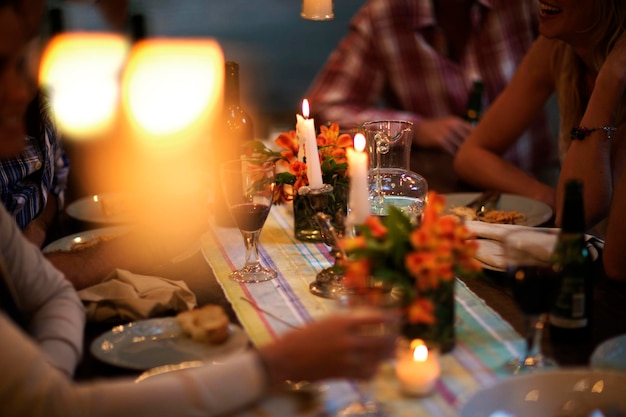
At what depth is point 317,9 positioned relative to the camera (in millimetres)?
1864

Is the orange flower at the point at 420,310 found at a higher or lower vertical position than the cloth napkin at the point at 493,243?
higher

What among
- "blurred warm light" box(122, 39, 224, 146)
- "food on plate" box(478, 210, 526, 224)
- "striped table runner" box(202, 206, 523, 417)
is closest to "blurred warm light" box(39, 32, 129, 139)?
"blurred warm light" box(122, 39, 224, 146)

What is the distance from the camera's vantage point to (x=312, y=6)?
1865 millimetres

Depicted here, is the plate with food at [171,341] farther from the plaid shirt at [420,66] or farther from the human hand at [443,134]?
the plaid shirt at [420,66]

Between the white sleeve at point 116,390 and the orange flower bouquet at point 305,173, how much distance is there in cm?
66

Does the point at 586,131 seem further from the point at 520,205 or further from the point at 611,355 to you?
the point at 611,355

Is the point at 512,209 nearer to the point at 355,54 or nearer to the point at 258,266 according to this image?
the point at 258,266

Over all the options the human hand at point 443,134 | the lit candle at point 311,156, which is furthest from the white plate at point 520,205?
the human hand at point 443,134

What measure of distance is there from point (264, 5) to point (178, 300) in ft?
16.9

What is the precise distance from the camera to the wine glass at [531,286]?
1139 mm

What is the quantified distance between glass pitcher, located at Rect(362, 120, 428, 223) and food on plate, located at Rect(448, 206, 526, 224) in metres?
0.16

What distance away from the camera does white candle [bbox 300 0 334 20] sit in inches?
73.2

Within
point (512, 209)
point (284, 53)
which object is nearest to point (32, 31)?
point (512, 209)

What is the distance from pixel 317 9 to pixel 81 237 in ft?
2.43
